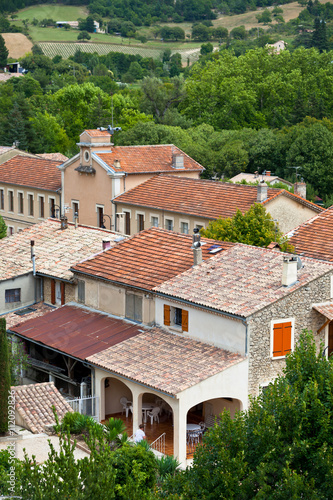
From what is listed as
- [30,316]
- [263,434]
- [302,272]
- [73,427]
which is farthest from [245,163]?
[263,434]

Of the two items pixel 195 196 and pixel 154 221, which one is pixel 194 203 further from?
pixel 154 221

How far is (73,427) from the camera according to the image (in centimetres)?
2508

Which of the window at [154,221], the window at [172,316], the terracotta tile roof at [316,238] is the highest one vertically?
the terracotta tile roof at [316,238]

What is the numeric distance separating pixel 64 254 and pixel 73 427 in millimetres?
15090

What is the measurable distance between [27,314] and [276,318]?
43.4ft

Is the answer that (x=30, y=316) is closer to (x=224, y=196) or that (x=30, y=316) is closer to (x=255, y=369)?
(x=255, y=369)

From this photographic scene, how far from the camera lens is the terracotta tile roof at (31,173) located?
61.0 meters

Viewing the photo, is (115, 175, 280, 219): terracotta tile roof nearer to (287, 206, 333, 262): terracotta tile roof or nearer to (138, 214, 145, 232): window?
(138, 214, 145, 232): window

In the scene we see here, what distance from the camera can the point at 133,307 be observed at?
3325 cm

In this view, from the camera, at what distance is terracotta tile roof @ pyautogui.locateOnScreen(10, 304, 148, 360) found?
31.6 m

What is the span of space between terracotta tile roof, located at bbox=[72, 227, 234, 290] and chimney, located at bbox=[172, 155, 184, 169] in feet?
67.0

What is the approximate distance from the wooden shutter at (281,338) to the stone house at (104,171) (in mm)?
26306

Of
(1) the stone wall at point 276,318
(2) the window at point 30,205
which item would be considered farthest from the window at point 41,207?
(1) the stone wall at point 276,318

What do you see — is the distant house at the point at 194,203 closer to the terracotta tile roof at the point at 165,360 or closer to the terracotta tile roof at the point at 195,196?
the terracotta tile roof at the point at 195,196
